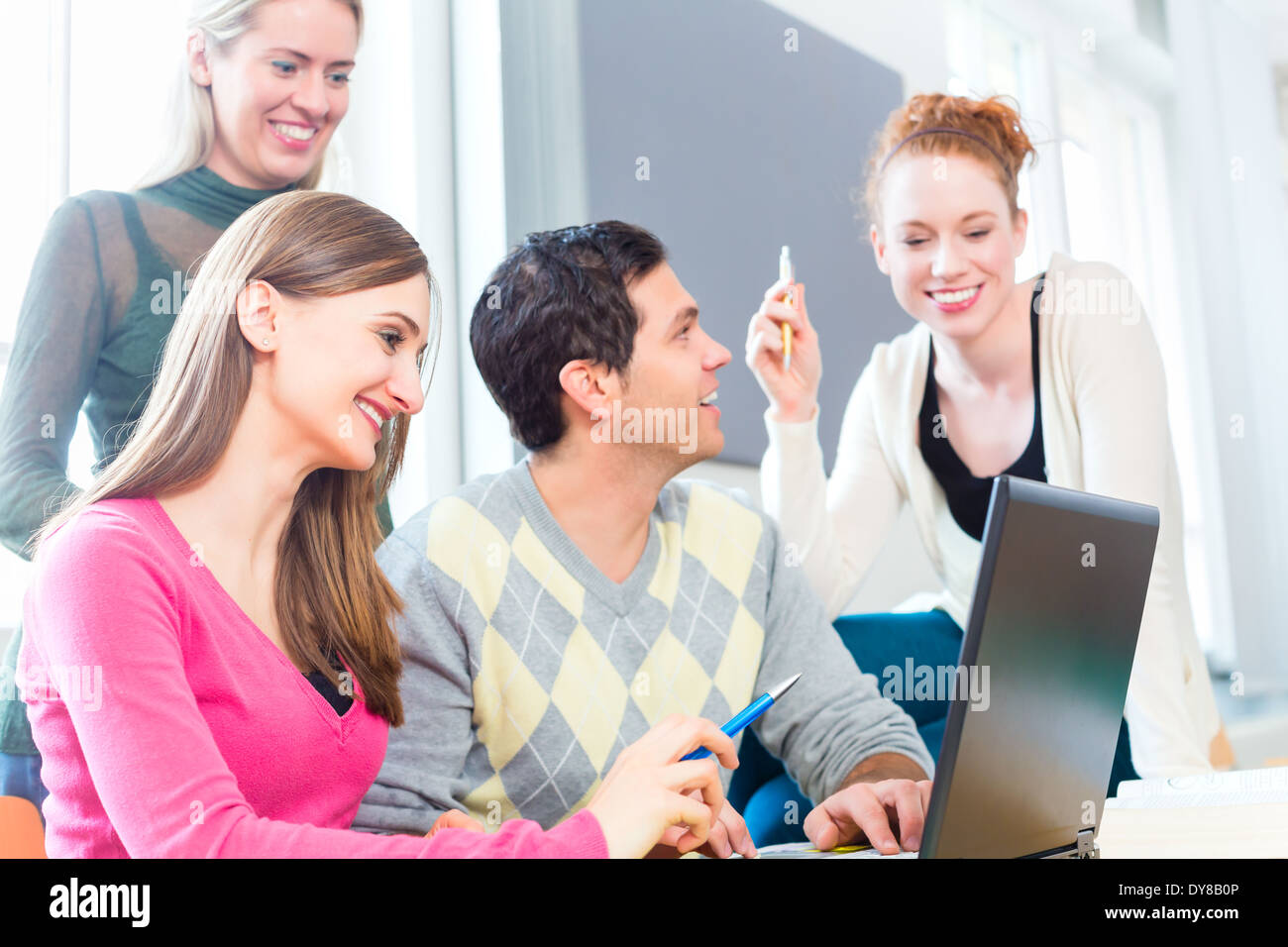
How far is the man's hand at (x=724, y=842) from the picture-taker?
0.83 meters

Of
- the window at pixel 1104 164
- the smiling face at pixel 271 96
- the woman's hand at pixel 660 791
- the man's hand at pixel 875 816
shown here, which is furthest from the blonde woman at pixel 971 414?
the window at pixel 1104 164

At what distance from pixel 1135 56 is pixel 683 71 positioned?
5.51 ft

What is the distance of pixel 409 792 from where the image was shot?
3.22 feet

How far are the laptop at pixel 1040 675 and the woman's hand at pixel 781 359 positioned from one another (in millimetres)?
898

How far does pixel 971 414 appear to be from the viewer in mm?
1716

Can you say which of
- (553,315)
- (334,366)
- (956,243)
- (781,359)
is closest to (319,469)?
(334,366)

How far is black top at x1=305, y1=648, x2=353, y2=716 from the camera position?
88 centimetres

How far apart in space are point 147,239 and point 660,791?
35.7 inches

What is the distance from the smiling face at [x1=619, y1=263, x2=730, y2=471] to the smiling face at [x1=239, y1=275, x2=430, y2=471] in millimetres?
393

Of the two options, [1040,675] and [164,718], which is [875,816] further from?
[164,718]

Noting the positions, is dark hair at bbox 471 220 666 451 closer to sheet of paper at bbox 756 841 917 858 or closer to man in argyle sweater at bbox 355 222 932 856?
man in argyle sweater at bbox 355 222 932 856

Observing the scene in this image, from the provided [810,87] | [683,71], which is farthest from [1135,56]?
[683,71]

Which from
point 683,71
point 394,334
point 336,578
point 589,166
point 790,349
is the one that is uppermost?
point 683,71
